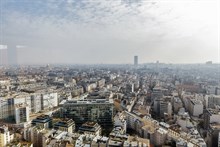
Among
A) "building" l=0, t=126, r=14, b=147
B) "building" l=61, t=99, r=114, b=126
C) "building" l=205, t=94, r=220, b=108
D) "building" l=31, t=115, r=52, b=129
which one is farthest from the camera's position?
"building" l=205, t=94, r=220, b=108

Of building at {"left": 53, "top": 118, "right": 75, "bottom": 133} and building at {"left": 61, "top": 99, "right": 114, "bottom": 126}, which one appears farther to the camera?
building at {"left": 61, "top": 99, "right": 114, "bottom": 126}

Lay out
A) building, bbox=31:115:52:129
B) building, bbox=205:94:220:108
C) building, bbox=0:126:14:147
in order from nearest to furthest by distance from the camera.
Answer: building, bbox=0:126:14:147
building, bbox=31:115:52:129
building, bbox=205:94:220:108

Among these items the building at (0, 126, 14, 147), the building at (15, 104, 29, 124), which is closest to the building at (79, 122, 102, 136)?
the building at (0, 126, 14, 147)

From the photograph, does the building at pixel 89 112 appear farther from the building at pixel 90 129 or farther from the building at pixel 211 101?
the building at pixel 211 101

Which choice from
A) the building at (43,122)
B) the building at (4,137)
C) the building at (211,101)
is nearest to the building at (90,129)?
the building at (43,122)

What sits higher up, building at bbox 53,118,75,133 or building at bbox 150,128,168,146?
building at bbox 53,118,75,133

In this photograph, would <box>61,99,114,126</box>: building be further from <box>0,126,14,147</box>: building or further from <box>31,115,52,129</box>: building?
<box>0,126,14,147</box>: building

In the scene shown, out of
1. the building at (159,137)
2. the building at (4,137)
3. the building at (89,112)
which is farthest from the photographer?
the building at (89,112)

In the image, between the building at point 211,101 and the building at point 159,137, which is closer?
the building at point 159,137

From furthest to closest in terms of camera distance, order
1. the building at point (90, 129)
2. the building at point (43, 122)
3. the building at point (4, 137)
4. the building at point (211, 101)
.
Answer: the building at point (211, 101), the building at point (43, 122), the building at point (90, 129), the building at point (4, 137)

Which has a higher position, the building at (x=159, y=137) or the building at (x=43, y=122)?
the building at (x=43, y=122)

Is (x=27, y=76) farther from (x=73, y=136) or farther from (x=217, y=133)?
(x=217, y=133)
